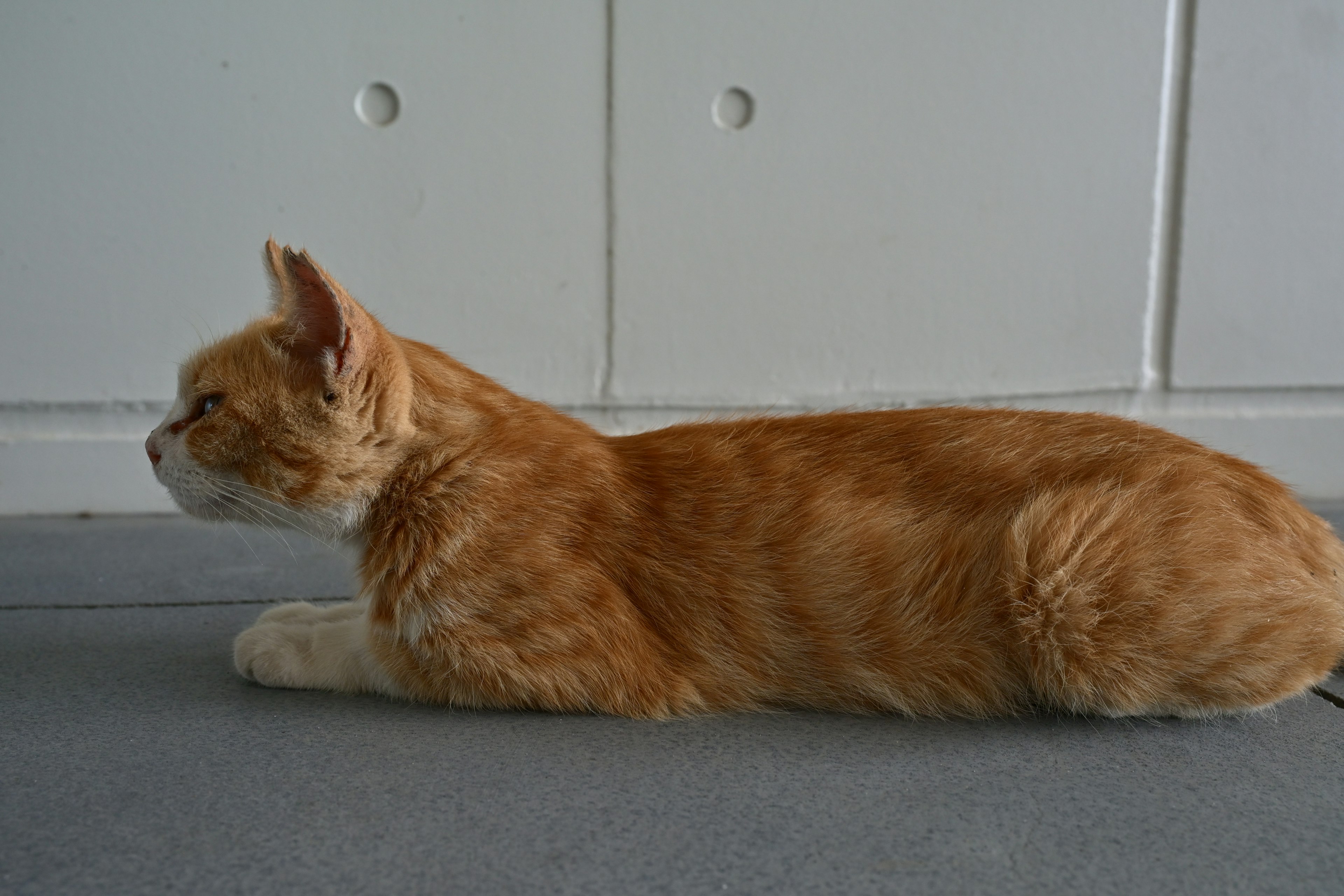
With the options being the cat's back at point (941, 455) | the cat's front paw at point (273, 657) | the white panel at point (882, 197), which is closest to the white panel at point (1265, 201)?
the white panel at point (882, 197)

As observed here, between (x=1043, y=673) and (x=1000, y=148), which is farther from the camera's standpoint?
(x=1000, y=148)

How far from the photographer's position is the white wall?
230cm

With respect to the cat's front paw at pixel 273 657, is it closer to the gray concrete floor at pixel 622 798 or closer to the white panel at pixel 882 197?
the gray concrete floor at pixel 622 798

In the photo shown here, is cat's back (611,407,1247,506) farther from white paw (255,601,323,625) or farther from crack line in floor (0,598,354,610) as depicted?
crack line in floor (0,598,354,610)

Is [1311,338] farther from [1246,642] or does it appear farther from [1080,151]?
[1246,642]

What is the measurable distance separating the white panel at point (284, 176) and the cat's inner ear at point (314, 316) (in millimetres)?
1204

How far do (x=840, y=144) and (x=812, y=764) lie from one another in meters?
1.79

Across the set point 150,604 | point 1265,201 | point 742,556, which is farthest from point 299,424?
point 1265,201

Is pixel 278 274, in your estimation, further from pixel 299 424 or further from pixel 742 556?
pixel 742 556

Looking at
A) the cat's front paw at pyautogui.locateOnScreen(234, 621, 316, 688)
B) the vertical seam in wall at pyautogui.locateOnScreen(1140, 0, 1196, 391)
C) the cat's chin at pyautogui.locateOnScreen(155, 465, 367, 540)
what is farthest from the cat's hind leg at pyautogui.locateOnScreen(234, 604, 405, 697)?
the vertical seam in wall at pyautogui.locateOnScreen(1140, 0, 1196, 391)

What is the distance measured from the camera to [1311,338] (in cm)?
258

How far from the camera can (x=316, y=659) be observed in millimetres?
1253

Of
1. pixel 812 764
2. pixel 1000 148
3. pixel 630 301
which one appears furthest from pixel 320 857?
pixel 1000 148

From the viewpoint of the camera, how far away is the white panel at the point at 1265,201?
246 cm
